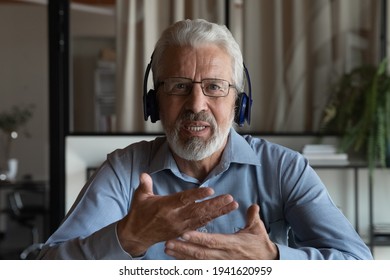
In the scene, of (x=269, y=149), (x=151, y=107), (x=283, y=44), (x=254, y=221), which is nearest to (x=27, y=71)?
(x=283, y=44)

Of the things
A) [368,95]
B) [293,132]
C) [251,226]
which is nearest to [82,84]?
[293,132]

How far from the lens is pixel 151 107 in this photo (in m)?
1.43

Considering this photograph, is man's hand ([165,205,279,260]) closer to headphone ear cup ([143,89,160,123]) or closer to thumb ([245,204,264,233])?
thumb ([245,204,264,233])

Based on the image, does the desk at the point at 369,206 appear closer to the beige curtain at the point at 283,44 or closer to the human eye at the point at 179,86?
the beige curtain at the point at 283,44

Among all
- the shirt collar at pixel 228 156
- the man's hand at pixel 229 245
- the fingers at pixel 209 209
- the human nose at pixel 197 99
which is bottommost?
the man's hand at pixel 229 245

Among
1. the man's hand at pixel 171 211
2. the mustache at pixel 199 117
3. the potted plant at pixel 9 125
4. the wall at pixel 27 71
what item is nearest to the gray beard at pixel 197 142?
the mustache at pixel 199 117

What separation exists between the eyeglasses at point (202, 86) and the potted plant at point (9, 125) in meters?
5.13

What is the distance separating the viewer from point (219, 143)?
4.39ft

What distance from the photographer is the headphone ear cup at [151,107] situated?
4.64 ft

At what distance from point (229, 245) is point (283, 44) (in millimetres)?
3010

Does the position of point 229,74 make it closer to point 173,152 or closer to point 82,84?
point 173,152

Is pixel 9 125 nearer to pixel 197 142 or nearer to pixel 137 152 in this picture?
pixel 137 152

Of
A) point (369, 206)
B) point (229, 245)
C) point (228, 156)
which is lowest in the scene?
point (369, 206)
